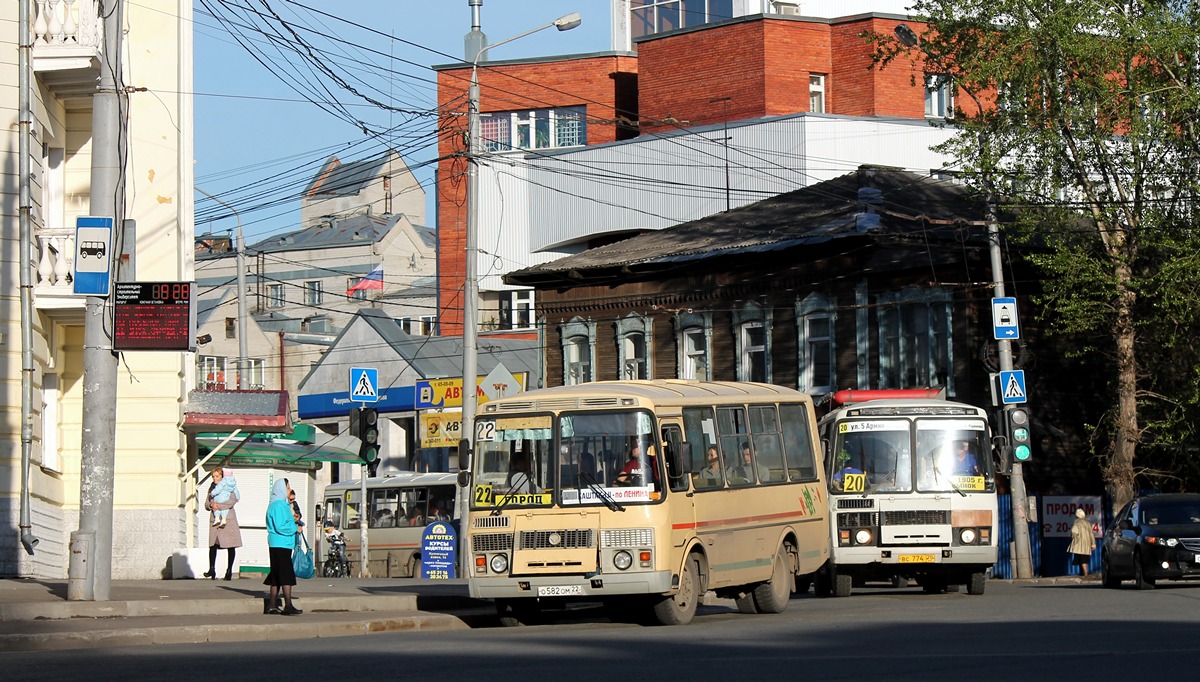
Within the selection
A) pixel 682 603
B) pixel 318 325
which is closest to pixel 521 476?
pixel 682 603

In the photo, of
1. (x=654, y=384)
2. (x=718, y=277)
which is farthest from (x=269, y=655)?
(x=718, y=277)

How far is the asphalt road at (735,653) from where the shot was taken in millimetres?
12078

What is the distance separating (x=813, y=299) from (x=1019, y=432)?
1238 cm

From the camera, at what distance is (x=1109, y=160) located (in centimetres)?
3412

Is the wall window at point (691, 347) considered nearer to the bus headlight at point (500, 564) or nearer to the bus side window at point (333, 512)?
the bus side window at point (333, 512)

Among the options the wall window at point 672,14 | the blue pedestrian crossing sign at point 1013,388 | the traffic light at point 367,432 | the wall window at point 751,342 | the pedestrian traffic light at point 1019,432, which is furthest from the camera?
the wall window at point 672,14

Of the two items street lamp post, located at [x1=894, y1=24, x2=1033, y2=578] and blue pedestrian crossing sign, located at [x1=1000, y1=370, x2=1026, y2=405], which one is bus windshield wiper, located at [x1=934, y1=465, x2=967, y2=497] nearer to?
blue pedestrian crossing sign, located at [x1=1000, y1=370, x2=1026, y2=405]

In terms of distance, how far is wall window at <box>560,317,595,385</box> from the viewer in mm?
48219

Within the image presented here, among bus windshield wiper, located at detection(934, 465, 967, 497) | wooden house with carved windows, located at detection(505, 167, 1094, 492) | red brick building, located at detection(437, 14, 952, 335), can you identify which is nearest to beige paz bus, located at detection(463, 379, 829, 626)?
bus windshield wiper, located at detection(934, 465, 967, 497)

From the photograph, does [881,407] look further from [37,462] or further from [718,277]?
[718,277]

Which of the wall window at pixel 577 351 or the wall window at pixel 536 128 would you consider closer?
the wall window at pixel 577 351

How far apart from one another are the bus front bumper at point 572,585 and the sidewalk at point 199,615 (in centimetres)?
105

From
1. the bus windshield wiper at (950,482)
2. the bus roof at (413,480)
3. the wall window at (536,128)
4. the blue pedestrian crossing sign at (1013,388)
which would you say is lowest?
the bus roof at (413,480)

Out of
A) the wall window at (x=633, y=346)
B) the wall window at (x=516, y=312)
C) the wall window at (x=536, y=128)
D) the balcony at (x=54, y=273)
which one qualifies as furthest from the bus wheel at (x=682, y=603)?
the wall window at (x=536, y=128)
